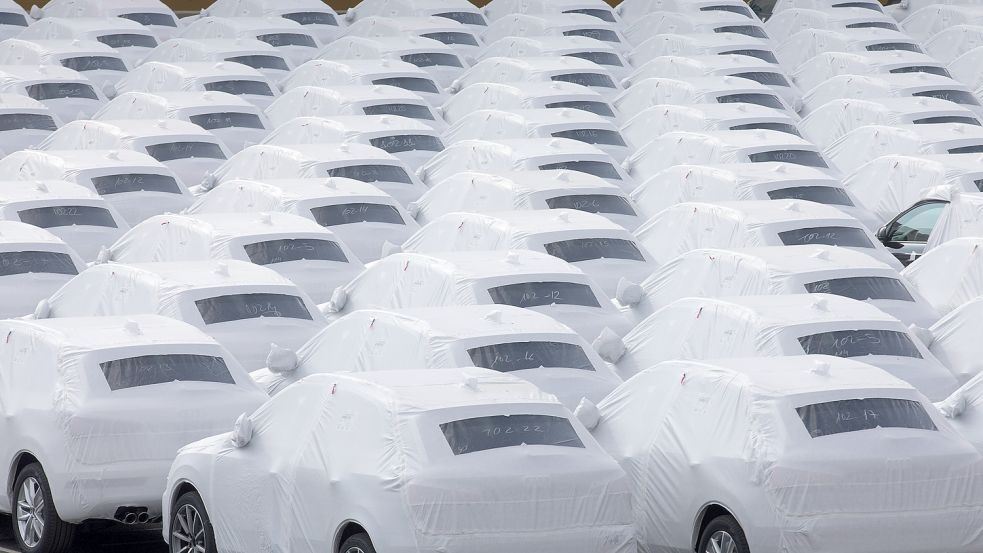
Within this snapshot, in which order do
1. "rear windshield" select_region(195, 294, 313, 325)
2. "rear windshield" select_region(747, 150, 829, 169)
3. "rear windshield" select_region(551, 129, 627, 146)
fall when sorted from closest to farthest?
1. "rear windshield" select_region(195, 294, 313, 325)
2. "rear windshield" select_region(747, 150, 829, 169)
3. "rear windshield" select_region(551, 129, 627, 146)

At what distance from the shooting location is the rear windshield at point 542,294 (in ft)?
49.1

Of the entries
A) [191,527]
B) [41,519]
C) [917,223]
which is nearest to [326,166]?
[917,223]

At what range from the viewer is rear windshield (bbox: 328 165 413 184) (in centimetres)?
2158

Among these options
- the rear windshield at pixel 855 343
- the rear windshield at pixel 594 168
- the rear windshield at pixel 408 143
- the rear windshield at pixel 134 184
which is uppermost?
the rear windshield at pixel 134 184

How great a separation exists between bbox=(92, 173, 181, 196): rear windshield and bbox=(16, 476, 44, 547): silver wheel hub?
29.9 feet

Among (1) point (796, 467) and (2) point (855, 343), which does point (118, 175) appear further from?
(1) point (796, 467)

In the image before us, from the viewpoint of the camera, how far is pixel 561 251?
17.1 m

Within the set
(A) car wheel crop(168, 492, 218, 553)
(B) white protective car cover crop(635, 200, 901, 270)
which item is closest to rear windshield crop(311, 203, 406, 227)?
(B) white protective car cover crop(635, 200, 901, 270)

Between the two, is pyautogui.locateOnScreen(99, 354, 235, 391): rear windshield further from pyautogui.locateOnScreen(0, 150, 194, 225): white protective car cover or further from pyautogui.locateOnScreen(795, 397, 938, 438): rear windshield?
pyautogui.locateOnScreen(0, 150, 194, 225): white protective car cover

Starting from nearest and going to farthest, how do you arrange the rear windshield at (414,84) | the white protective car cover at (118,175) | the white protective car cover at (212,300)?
the white protective car cover at (212,300), the white protective car cover at (118,175), the rear windshield at (414,84)

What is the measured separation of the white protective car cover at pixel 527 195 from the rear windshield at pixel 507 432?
951 centimetres

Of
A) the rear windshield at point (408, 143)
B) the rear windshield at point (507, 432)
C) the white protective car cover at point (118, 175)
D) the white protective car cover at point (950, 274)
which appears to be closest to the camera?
the rear windshield at point (507, 432)

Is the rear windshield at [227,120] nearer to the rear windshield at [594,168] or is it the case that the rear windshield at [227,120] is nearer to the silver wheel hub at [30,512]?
the rear windshield at [594,168]

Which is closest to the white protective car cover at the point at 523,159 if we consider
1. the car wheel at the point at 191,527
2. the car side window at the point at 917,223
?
the car side window at the point at 917,223
